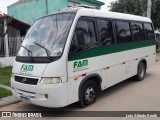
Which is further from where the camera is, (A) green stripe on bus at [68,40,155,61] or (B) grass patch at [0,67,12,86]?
(B) grass patch at [0,67,12,86]

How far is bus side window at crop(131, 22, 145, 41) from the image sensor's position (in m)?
8.43

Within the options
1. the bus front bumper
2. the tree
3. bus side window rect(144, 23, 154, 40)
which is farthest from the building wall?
the bus front bumper

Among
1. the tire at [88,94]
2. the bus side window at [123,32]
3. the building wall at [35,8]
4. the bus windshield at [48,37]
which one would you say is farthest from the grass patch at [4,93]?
the building wall at [35,8]

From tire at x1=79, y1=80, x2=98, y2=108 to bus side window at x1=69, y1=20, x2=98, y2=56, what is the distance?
38.4 inches

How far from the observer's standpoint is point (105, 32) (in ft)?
21.8

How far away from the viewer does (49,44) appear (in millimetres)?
5406

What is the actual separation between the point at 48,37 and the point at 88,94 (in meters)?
1.84

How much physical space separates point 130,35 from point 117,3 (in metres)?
16.9

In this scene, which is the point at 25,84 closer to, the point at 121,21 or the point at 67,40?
the point at 67,40

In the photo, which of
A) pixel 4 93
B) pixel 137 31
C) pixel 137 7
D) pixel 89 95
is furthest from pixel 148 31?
pixel 137 7

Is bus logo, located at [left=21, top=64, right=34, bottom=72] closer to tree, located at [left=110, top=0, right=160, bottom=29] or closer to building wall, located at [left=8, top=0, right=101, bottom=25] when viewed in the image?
building wall, located at [left=8, top=0, right=101, bottom=25]

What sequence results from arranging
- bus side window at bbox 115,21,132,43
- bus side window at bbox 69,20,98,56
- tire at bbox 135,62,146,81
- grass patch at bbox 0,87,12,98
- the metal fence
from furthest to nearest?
the metal fence
tire at bbox 135,62,146,81
bus side window at bbox 115,21,132,43
grass patch at bbox 0,87,12,98
bus side window at bbox 69,20,98,56

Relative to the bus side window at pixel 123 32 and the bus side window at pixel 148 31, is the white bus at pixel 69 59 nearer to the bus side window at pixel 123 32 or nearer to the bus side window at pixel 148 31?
the bus side window at pixel 123 32

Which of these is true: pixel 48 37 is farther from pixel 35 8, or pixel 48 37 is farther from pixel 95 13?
pixel 35 8
